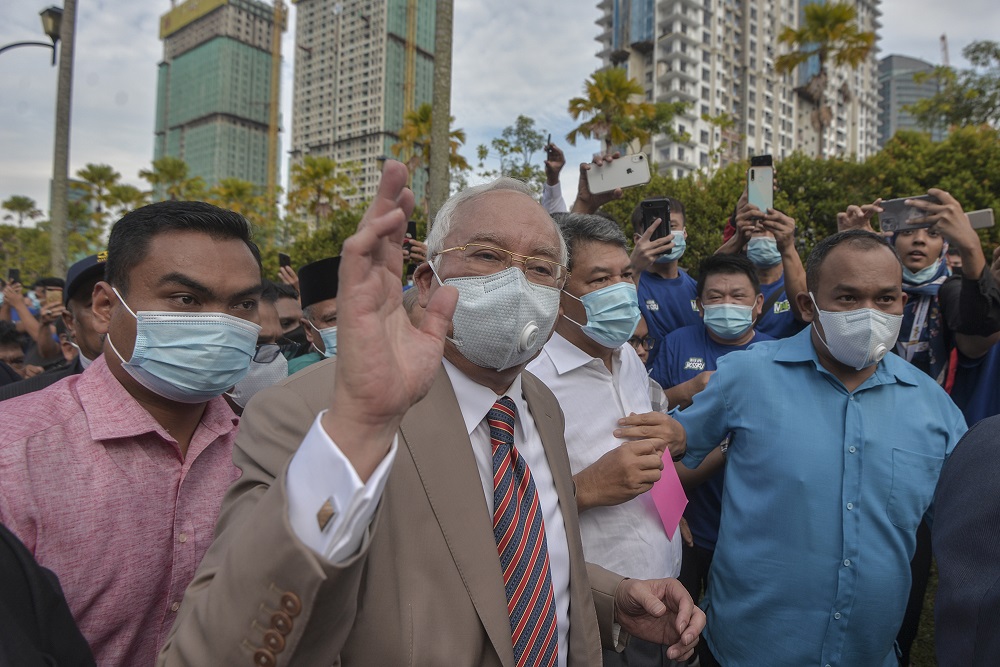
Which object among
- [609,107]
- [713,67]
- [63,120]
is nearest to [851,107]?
[713,67]

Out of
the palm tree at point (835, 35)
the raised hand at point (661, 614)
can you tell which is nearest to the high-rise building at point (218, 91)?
the palm tree at point (835, 35)

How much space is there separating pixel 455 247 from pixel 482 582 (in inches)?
37.3

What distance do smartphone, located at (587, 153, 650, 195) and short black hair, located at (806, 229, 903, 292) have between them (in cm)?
168

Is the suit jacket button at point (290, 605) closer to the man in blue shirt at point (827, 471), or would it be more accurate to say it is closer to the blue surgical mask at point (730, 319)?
the man in blue shirt at point (827, 471)

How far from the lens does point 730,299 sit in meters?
3.87

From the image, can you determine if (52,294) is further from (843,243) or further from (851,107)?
(851,107)

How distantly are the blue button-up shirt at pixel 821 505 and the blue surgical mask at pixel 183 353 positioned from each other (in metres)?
1.87

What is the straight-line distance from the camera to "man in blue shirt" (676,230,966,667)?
2145 mm

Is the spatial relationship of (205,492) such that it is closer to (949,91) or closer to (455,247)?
(455,247)

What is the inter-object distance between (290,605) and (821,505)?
1939mm

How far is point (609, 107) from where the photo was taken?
24359 millimetres

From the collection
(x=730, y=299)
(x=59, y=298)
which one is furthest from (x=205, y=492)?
(x=59, y=298)

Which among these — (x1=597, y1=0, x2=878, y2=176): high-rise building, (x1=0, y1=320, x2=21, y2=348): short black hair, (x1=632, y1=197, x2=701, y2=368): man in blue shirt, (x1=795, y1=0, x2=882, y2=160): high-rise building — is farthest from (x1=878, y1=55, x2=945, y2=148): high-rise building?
(x1=0, y1=320, x2=21, y2=348): short black hair

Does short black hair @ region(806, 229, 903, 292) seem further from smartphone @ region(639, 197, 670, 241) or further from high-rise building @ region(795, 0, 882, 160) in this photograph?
high-rise building @ region(795, 0, 882, 160)
